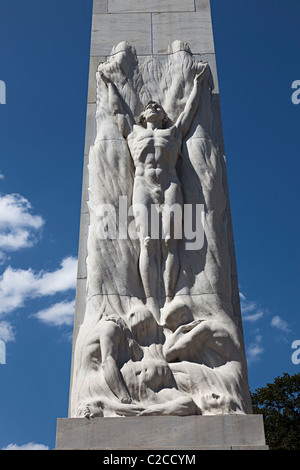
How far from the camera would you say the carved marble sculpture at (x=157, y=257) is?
7227 mm

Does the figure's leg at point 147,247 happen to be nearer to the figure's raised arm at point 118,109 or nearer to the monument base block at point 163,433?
the figure's raised arm at point 118,109

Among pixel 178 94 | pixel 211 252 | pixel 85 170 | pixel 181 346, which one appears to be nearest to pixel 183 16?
pixel 178 94

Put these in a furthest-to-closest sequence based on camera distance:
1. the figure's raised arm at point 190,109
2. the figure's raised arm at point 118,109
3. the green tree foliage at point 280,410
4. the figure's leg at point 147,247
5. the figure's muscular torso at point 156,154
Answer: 1. the green tree foliage at point 280,410
2. the figure's raised arm at point 190,109
3. the figure's raised arm at point 118,109
4. the figure's muscular torso at point 156,154
5. the figure's leg at point 147,247

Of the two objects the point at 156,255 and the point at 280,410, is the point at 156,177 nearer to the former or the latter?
the point at 156,255

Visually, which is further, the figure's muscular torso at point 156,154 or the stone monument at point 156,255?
the figure's muscular torso at point 156,154

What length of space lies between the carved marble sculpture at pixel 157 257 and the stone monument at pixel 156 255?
0.06ft

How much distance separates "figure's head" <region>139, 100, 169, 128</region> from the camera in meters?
9.28

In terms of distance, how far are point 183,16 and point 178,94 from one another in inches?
91.8

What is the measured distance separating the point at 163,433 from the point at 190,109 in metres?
5.56

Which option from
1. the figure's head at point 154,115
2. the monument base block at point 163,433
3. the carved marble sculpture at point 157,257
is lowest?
the monument base block at point 163,433

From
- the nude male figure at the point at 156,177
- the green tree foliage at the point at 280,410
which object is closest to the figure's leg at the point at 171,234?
the nude male figure at the point at 156,177

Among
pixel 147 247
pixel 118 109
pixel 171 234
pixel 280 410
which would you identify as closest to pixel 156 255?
pixel 147 247

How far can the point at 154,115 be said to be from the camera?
9.27m
